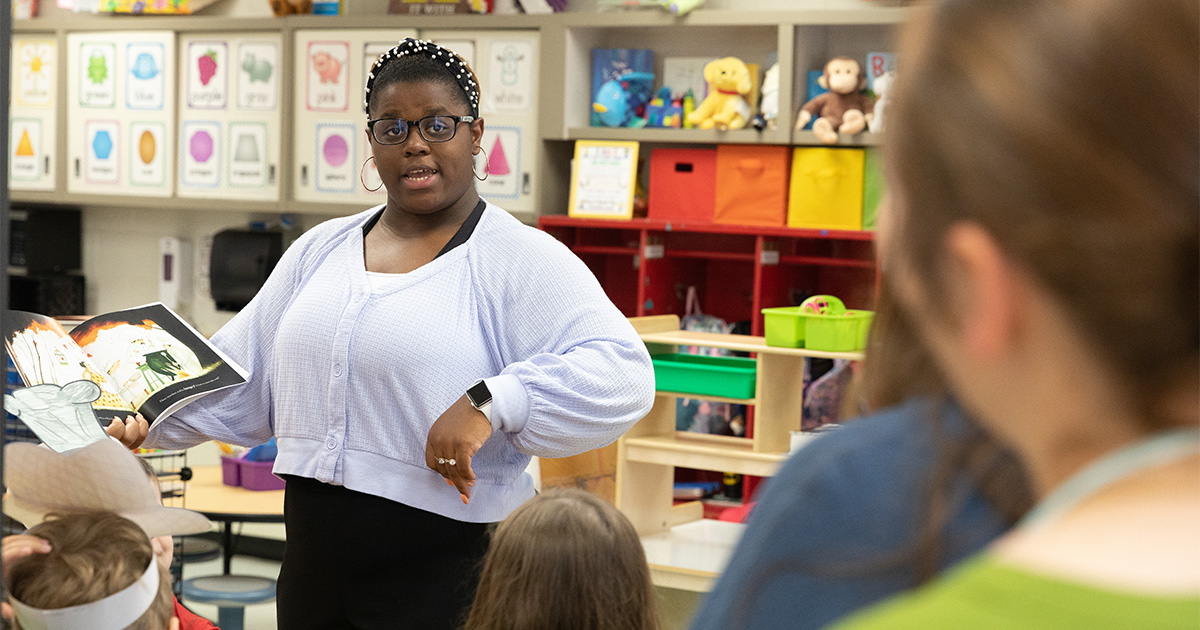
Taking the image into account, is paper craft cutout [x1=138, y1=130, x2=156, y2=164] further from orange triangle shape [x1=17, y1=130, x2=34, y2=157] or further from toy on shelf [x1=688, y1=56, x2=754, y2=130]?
toy on shelf [x1=688, y1=56, x2=754, y2=130]

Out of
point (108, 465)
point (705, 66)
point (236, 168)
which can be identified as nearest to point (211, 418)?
point (108, 465)

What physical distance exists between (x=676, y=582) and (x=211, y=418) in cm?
152

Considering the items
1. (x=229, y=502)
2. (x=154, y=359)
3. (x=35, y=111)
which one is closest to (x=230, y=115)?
(x=35, y=111)

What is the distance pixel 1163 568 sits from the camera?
0.38m

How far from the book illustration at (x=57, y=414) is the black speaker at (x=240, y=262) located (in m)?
4.23

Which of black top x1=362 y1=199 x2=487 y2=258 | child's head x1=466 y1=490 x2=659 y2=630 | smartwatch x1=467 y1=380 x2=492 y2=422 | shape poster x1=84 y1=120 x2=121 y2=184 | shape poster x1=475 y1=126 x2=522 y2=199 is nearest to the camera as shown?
child's head x1=466 y1=490 x2=659 y2=630

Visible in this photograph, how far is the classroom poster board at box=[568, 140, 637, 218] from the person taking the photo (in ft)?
15.6

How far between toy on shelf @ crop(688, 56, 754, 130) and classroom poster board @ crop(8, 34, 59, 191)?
3.23 m

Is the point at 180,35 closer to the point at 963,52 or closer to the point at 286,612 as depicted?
the point at 286,612

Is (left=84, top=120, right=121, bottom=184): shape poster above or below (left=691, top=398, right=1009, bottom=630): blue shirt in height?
above

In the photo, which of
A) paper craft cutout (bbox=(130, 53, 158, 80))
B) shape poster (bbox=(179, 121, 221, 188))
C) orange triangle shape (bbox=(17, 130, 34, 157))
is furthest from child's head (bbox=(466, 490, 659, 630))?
orange triangle shape (bbox=(17, 130, 34, 157))

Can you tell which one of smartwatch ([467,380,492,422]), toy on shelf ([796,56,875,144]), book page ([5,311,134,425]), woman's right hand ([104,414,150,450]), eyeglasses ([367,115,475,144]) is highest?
toy on shelf ([796,56,875,144])

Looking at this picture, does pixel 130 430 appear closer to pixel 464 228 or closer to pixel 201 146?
pixel 464 228

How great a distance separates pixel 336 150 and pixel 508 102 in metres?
0.85
